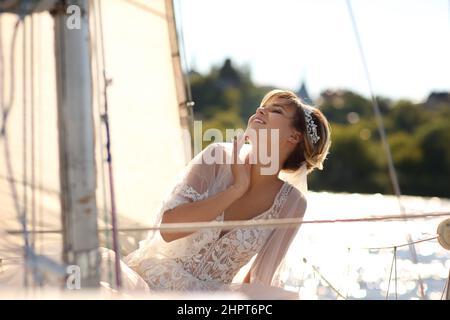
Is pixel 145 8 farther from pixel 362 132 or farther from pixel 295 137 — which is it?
pixel 362 132

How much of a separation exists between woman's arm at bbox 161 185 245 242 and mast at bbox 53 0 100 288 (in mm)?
539

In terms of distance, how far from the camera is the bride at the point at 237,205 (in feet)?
7.06

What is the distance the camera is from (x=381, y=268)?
14.2 feet

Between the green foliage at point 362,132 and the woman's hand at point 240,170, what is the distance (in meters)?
14.6

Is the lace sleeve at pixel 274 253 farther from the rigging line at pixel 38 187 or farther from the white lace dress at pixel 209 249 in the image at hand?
the rigging line at pixel 38 187

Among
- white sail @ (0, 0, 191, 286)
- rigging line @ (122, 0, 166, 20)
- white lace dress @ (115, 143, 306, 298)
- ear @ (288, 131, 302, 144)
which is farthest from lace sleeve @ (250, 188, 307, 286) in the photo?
rigging line @ (122, 0, 166, 20)

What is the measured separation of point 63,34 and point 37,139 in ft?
2.69

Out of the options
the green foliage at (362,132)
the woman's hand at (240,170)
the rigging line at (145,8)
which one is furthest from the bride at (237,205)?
the green foliage at (362,132)

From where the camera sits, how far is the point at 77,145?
1.57 m

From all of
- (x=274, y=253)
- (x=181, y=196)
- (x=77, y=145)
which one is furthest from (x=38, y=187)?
(x=77, y=145)

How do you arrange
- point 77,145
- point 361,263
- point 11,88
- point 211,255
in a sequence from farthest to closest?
point 361,263
point 211,255
point 11,88
point 77,145

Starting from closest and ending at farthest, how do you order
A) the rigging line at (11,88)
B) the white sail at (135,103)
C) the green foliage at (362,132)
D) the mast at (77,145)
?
the mast at (77,145)
the rigging line at (11,88)
the white sail at (135,103)
the green foliage at (362,132)

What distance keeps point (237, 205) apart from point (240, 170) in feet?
0.39

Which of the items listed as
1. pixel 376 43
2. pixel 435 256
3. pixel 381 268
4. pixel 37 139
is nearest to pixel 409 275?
pixel 381 268
